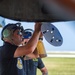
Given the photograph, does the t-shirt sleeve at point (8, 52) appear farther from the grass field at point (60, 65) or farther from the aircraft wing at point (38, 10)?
the aircraft wing at point (38, 10)

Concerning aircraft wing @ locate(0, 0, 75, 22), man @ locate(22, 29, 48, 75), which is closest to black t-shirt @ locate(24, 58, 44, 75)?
man @ locate(22, 29, 48, 75)

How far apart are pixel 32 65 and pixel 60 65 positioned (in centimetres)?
23

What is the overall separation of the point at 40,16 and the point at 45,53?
1.41 metres

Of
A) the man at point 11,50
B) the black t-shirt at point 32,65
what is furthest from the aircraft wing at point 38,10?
the black t-shirt at point 32,65

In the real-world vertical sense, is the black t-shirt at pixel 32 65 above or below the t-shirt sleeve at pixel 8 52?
below

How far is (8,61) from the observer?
5.52ft

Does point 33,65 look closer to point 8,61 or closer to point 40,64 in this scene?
point 40,64

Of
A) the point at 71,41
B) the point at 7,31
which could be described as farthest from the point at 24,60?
the point at 71,41

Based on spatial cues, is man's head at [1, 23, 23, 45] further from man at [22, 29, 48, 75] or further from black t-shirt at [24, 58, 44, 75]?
black t-shirt at [24, 58, 44, 75]

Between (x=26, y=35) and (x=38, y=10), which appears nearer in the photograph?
(x=38, y=10)

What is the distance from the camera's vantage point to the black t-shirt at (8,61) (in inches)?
65.6

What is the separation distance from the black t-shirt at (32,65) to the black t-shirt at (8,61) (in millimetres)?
116

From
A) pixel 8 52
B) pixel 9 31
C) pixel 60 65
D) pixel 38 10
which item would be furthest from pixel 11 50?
pixel 38 10

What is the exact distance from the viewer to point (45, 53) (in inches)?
72.1
